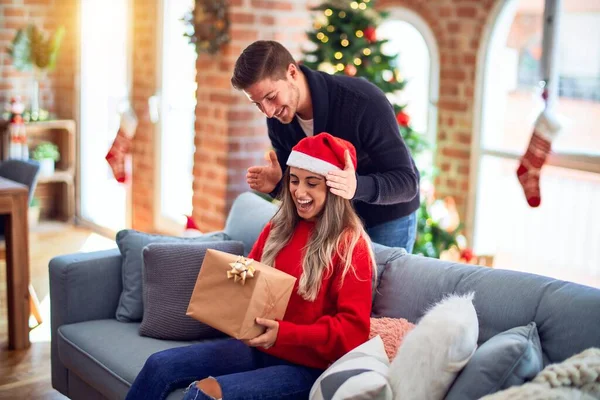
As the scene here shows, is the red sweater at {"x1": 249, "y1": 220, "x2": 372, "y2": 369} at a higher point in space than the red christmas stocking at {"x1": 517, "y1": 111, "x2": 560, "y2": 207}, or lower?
lower

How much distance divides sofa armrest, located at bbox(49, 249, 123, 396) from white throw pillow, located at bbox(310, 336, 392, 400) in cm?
134

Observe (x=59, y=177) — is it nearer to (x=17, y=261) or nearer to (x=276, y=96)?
(x=17, y=261)

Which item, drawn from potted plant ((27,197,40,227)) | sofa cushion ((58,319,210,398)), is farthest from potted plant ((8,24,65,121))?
sofa cushion ((58,319,210,398))

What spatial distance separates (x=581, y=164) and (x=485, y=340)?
6.83 ft

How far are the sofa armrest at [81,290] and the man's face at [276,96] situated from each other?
1084 millimetres

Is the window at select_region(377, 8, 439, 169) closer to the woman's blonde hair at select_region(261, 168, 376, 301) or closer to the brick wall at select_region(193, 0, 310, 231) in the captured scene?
the brick wall at select_region(193, 0, 310, 231)

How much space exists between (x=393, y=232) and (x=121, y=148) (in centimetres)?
298

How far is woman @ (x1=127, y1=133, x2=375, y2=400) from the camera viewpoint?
221 cm

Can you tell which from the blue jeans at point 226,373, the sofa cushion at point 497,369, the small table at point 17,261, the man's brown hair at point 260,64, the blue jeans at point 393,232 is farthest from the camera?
the small table at point 17,261

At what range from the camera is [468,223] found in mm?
4535

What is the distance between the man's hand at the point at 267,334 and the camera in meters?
2.18

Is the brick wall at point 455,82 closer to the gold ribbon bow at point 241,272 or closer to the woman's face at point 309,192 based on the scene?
the woman's face at point 309,192

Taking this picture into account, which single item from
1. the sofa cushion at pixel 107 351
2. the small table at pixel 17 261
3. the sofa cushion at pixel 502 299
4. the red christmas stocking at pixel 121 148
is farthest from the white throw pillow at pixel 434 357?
the red christmas stocking at pixel 121 148

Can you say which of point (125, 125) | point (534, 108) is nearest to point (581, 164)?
point (534, 108)
